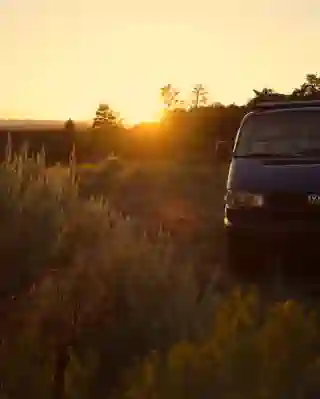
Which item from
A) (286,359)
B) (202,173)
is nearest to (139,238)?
(286,359)

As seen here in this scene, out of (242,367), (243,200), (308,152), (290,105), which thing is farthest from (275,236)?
(242,367)

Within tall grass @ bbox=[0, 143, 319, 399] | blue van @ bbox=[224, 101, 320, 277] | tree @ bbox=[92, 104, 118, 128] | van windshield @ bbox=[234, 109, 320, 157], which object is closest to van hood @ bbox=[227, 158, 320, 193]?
blue van @ bbox=[224, 101, 320, 277]

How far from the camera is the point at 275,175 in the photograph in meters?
8.91

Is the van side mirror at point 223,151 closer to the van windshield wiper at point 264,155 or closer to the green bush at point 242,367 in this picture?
the van windshield wiper at point 264,155

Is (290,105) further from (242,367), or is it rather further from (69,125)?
(69,125)

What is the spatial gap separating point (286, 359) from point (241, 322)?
620 millimetres

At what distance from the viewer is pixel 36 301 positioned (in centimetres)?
563

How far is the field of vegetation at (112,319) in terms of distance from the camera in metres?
3.76

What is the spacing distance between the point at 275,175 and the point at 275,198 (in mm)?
287

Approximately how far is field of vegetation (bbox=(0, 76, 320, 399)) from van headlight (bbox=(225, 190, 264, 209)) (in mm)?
1030

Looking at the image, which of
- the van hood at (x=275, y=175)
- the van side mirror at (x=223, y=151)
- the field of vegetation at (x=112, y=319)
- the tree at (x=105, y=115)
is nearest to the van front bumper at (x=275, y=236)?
the van hood at (x=275, y=175)

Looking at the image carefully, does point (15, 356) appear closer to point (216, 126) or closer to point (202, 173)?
point (202, 173)

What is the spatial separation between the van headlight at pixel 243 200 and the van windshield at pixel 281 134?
0.70m

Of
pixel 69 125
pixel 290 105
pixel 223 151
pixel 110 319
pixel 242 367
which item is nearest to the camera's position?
pixel 242 367
